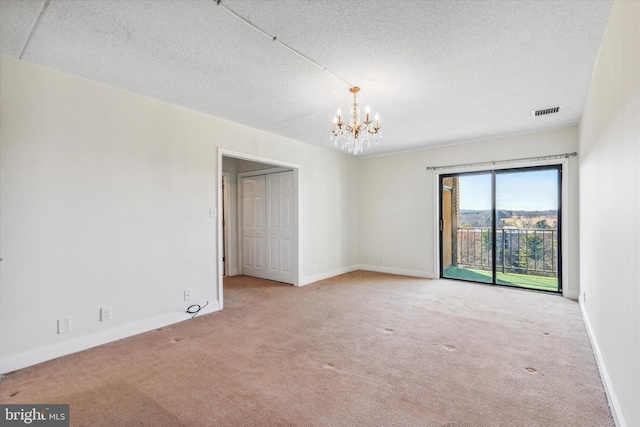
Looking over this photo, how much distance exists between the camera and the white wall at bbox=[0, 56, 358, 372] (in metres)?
2.49

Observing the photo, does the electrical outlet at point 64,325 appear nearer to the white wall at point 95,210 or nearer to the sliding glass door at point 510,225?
the white wall at point 95,210

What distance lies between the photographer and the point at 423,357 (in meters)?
2.66

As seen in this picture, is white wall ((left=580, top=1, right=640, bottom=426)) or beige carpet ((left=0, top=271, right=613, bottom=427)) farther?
beige carpet ((left=0, top=271, right=613, bottom=427))

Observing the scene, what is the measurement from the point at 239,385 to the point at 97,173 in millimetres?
2405

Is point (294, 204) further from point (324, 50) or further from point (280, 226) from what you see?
point (324, 50)

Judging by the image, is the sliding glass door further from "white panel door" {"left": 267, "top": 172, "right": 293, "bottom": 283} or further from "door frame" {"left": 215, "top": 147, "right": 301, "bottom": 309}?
"white panel door" {"left": 267, "top": 172, "right": 293, "bottom": 283}

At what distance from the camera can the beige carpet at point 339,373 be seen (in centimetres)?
192

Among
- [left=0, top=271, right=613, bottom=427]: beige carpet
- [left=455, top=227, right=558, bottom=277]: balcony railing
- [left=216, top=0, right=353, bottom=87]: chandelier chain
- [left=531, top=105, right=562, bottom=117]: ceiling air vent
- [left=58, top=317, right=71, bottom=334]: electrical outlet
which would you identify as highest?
[left=216, top=0, right=353, bottom=87]: chandelier chain

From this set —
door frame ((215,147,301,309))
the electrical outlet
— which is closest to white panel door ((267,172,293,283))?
door frame ((215,147,301,309))

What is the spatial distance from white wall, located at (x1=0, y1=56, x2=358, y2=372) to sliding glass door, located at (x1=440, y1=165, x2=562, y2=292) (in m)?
4.34

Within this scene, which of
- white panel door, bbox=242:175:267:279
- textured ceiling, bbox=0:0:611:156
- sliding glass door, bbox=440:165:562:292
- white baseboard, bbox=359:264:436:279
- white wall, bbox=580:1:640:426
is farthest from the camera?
white panel door, bbox=242:175:267:279

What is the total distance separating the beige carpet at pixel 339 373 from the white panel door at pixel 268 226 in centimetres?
167

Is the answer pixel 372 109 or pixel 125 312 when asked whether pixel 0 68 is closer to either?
pixel 125 312

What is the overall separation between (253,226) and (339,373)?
410 cm
